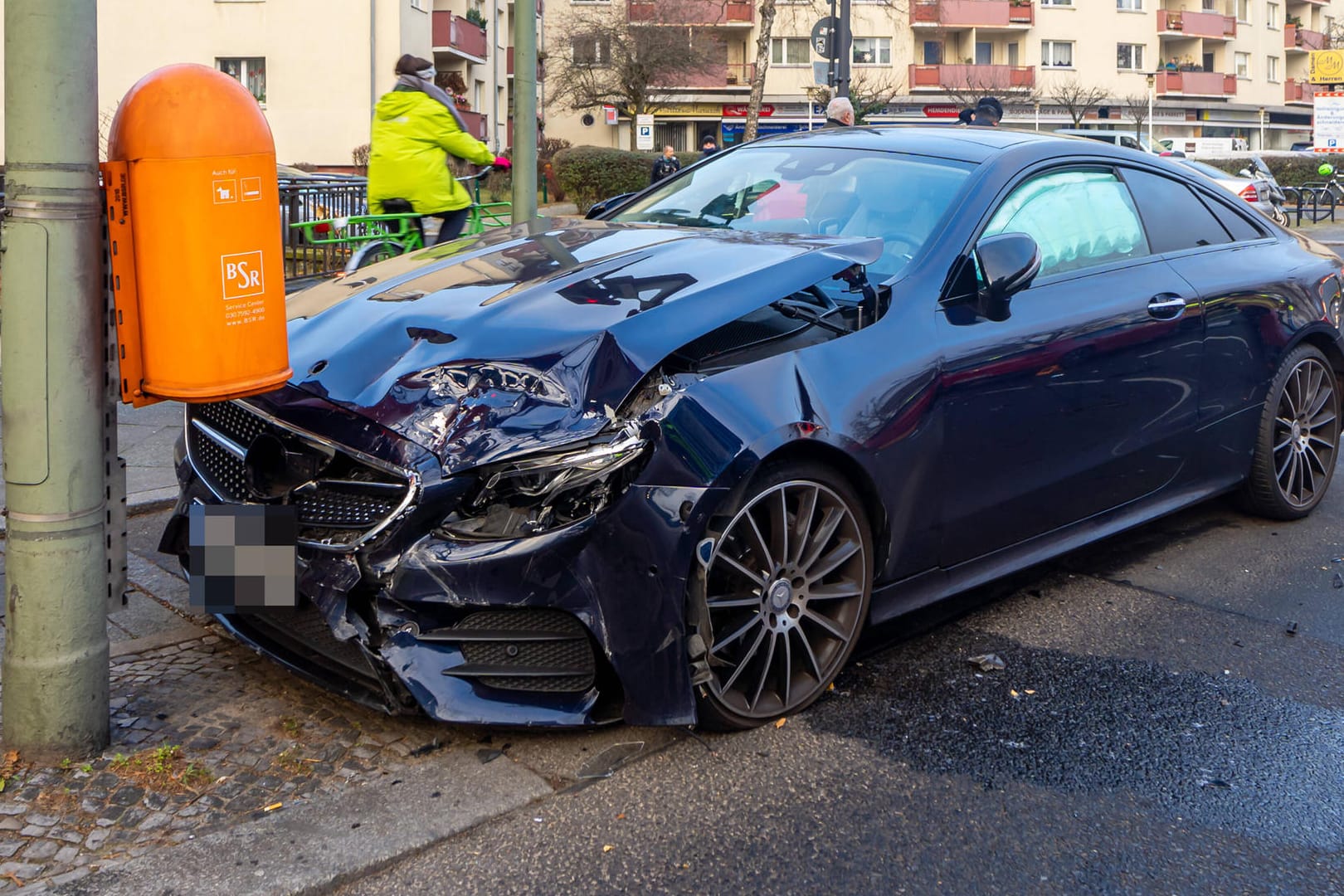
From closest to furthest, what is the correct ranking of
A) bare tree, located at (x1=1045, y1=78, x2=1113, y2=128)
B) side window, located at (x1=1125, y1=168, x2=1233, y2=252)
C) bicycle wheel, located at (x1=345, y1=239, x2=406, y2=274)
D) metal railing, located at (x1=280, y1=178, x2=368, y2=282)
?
side window, located at (x1=1125, y1=168, x2=1233, y2=252) → bicycle wheel, located at (x1=345, y1=239, x2=406, y2=274) → metal railing, located at (x1=280, y1=178, x2=368, y2=282) → bare tree, located at (x1=1045, y1=78, x2=1113, y2=128)

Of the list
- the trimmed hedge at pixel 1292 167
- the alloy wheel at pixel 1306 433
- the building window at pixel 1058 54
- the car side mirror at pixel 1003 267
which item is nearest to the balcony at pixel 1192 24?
the building window at pixel 1058 54

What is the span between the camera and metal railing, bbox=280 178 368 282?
10.7m

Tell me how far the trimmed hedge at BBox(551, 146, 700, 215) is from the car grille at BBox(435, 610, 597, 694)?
25120 mm

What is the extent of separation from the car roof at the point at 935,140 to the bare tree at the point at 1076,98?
63.5 m

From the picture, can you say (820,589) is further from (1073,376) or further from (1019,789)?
(1073,376)

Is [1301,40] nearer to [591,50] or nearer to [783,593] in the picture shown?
[591,50]

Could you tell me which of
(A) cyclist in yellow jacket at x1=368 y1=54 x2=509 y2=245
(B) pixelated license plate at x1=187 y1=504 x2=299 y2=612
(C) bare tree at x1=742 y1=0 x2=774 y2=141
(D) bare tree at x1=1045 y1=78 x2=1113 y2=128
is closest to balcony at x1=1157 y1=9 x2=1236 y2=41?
(D) bare tree at x1=1045 y1=78 x2=1113 y2=128

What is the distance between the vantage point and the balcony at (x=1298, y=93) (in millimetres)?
78562

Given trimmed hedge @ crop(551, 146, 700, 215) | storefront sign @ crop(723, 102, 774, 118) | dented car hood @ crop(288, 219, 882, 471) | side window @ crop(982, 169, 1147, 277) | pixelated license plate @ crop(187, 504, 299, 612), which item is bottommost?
pixelated license plate @ crop(187, 504, 299, 612)

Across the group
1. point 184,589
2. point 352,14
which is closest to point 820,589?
point 184,589

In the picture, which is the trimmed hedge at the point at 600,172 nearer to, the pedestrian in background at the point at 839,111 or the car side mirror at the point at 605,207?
the pedestrian in background at the point at 839,111

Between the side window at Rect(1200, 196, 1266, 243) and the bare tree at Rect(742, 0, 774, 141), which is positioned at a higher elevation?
the bare tree at Rect(742, 0, 774, 141)

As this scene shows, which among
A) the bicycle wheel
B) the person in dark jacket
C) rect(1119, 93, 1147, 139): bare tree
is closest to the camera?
the bicycle wheel

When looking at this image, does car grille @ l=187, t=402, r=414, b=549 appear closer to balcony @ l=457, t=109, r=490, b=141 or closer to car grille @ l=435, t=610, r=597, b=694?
car grille @ l=435, t=610, r=597, b=694
